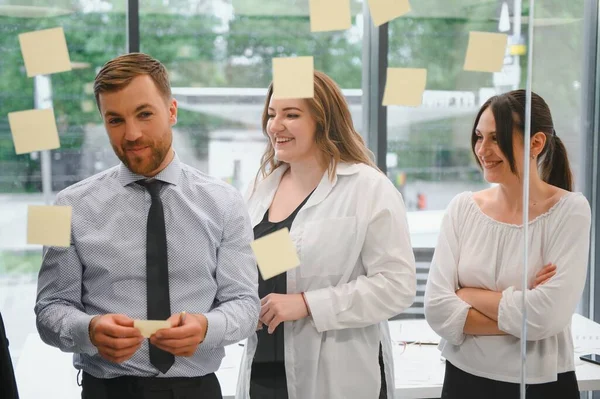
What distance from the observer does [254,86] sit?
1724 millimetres

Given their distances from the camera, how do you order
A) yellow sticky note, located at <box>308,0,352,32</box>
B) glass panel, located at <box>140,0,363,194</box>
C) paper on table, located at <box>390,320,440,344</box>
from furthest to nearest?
paper on table, located at <box>390,320,440,344</box>
glass panel, located at <box>140,0,363,194</box>
yellow sticky note, located at <box>308,0,352,32</box>

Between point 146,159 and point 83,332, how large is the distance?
363mm

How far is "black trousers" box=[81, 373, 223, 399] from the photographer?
1.43 m

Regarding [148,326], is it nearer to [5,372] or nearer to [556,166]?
[5,372]

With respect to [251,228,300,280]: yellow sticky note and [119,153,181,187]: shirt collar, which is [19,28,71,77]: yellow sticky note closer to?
[119,153,181,187]: shirt collar

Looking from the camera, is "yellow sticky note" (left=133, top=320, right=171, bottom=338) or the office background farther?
the office background

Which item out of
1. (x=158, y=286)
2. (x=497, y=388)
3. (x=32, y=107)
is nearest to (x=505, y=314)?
(x=497, y=388)

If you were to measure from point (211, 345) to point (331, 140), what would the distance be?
0.57 meters

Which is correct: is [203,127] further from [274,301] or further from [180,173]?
[274,301]

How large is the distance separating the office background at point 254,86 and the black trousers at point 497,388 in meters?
0.17

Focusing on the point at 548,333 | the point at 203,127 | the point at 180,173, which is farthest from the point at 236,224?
the point at 548,333

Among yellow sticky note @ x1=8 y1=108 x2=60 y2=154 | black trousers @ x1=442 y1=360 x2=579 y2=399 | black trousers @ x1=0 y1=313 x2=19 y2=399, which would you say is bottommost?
black trousers @ x1=442 y1=360 x2=579 y2=399

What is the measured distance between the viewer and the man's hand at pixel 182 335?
1317 millimetres

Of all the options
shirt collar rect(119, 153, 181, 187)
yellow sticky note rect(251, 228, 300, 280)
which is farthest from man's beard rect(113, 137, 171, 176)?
yellow sticky note rect(251, 228, 300, 280)
